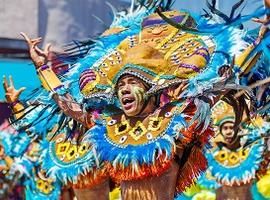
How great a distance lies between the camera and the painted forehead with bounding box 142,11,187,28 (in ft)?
8.93

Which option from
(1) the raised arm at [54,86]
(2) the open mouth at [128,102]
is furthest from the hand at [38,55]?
(2) the open mouth at [128,102]

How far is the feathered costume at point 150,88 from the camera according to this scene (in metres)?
2.41

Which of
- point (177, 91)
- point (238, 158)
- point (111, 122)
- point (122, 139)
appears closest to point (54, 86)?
point (111, 122)

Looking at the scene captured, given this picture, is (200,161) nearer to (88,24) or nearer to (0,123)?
(0,123)

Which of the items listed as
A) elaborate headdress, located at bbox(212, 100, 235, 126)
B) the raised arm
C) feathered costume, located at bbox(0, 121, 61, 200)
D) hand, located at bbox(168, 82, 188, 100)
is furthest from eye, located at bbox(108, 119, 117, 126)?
feathered costume, located at bbox(0, 121, 61, 200)

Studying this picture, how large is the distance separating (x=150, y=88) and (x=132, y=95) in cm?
8

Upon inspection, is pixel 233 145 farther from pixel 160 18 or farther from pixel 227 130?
pixel 160 18

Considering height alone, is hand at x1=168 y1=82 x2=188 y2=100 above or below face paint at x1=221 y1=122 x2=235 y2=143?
above

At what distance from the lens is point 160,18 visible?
2828mm

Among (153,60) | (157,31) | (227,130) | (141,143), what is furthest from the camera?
(227,130)

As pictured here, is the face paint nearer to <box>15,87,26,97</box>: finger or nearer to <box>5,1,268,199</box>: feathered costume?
<box>5,1,268,199</box>: feathered costume

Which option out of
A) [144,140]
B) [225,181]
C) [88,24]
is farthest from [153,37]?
[88,24]

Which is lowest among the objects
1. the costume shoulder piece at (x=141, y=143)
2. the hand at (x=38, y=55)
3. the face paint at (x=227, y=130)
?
the face paint at (x=227, y=130)

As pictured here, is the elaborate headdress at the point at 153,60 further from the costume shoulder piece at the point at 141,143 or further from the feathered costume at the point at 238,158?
the feathered costume at the point at 238,158
